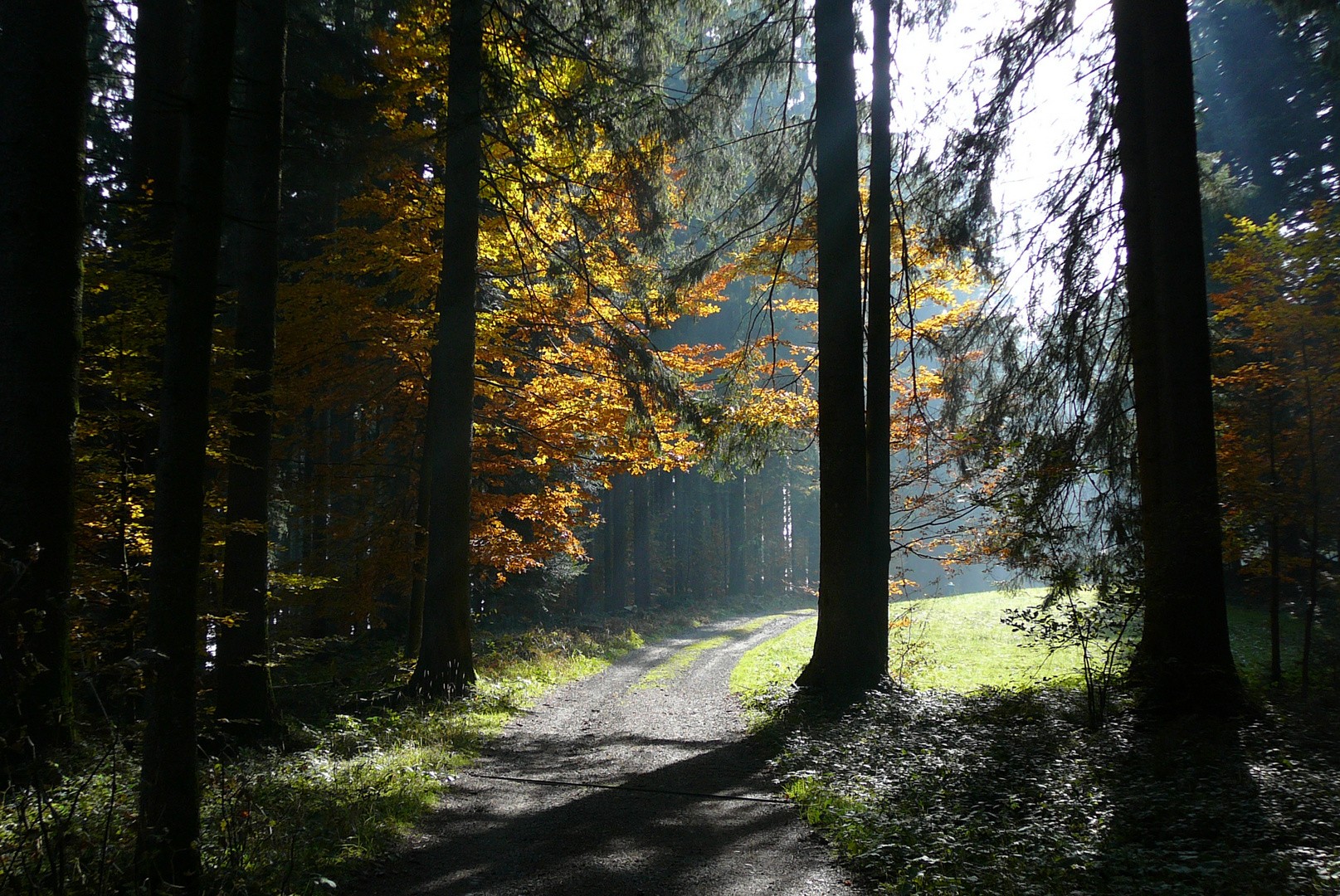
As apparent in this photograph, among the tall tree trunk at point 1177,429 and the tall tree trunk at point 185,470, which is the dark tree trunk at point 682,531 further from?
the tall tree trunk at point 185,470

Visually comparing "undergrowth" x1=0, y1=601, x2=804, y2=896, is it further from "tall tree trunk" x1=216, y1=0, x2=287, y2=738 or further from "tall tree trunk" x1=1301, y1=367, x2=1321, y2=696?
"tall tree trunk" x1=1301, y1=367, x2=1321, y2=696

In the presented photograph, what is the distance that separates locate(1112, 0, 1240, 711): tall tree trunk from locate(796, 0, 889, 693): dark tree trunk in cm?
314

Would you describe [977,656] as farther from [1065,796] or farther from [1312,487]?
[1065,796]

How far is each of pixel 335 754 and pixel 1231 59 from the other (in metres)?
24.6

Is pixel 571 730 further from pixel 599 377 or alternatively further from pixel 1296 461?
pixel 1296 461

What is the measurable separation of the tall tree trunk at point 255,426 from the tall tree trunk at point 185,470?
3.82 metres

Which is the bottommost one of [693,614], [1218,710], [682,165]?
[693,614]

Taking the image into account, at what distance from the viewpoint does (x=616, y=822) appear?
17.4 ft

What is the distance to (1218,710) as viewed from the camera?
242 inches

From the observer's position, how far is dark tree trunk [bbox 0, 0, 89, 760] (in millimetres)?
4445

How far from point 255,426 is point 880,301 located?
27.3 ft

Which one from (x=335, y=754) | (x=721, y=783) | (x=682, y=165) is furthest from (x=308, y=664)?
(x=682, y=165)

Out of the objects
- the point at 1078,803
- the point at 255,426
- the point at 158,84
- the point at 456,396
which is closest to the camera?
the point at 1078,803

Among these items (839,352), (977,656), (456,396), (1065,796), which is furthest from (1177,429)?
(977,656)
